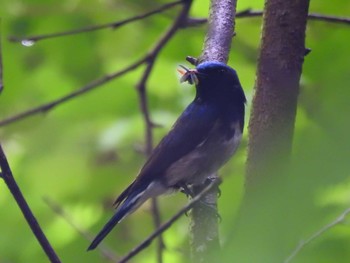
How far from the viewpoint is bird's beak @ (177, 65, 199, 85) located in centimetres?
266

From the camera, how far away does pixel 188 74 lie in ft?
8.78

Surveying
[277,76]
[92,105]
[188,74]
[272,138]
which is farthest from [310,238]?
[92,105]

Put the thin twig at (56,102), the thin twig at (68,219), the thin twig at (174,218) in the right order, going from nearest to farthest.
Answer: the thin twig at (174,218) → the thin twig at (68,219) → the thin twig at (56,102)

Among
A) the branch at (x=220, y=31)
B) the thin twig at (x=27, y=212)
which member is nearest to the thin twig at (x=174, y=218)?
the thin twig at (x=27, y=212)

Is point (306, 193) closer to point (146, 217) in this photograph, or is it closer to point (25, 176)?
point (25, 176)

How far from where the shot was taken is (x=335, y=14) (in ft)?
8.32

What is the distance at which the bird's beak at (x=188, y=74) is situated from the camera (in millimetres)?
2658

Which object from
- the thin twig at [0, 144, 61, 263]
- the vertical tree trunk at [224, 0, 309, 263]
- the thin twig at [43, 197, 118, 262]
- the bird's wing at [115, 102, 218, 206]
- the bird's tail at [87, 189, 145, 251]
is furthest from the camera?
the bird's wing at [115, 102, 218, 206]

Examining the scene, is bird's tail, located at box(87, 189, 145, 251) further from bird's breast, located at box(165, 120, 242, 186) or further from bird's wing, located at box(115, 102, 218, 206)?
bird's breast, located at box(165, 120, 242, 186)

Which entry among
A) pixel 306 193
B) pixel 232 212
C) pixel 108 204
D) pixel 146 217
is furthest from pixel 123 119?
pixel 306 193

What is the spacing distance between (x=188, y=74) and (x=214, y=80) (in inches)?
7.8

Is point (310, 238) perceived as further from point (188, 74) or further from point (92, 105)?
point (92, 105)

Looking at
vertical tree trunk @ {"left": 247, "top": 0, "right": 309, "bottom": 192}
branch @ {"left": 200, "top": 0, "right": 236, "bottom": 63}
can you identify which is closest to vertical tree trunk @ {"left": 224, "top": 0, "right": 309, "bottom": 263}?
vertical tree trunk @ {"left": 247, "top": 0, "right": 309, "bottom": 192}

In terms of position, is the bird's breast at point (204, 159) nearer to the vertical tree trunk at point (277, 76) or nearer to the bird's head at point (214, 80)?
the bird's head at point (214, 80)
